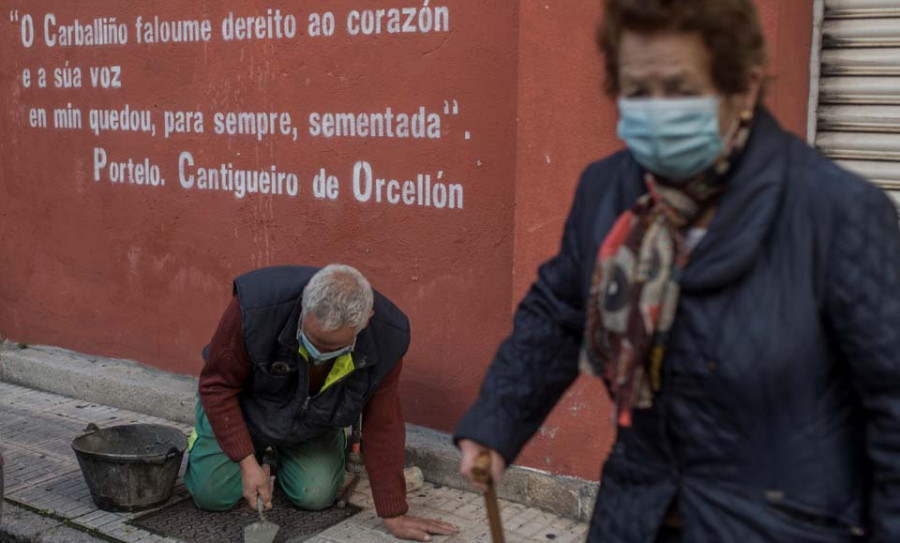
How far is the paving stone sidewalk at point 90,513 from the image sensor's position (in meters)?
3.97

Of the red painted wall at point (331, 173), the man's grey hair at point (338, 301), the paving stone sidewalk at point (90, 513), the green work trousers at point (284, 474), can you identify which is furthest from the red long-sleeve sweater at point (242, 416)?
the red painted wall at point (331, 173)

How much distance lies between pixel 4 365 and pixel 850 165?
16.1ft

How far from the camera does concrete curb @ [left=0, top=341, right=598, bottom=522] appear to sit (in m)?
4.10

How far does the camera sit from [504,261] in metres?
4.38

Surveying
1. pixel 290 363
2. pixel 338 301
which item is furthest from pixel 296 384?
pixel 338 301

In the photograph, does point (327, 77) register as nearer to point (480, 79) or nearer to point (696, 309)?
point (480, 79)

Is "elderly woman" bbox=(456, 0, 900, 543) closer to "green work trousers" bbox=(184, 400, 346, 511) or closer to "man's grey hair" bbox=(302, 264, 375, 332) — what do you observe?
"man's grey hair" bbox=(302, 264, 375, 332)

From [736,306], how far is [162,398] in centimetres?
423

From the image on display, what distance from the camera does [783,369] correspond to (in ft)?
5.48

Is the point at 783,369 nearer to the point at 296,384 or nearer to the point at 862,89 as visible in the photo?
the point at 862,89

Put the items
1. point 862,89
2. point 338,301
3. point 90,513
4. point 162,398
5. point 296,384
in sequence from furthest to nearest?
point 162,398 → point 90,513 → point 296,384 → point 862,89 → point 338,301

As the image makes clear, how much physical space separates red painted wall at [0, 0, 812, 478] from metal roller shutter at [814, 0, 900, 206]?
0.10m

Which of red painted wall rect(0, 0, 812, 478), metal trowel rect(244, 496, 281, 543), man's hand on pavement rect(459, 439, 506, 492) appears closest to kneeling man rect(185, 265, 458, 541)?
metal trowel rect(244, 496, 281, 543)

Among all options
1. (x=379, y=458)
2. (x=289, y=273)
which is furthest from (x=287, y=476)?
(x=289, y=273)
